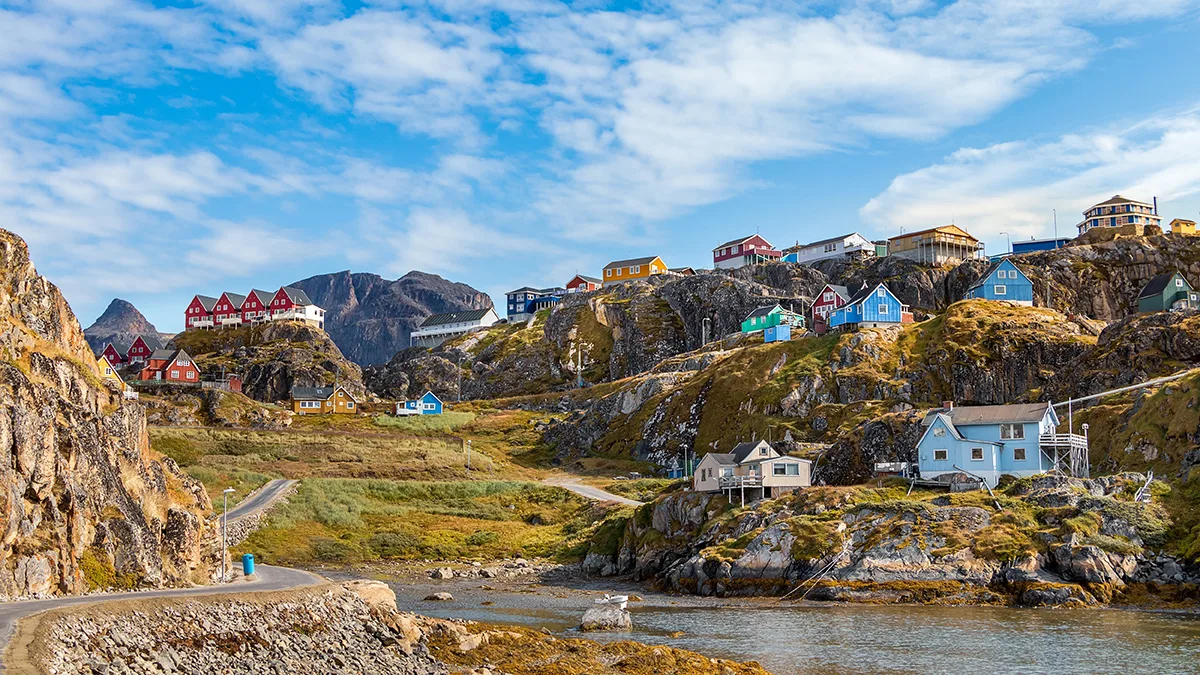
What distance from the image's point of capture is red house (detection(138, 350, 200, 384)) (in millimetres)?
152750

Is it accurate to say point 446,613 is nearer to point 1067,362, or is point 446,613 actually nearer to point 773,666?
point 773,666

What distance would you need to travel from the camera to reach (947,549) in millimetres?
66500

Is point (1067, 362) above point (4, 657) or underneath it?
above

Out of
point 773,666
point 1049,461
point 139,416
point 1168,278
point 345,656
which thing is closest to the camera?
point 345,656

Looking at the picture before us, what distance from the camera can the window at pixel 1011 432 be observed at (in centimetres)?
7931

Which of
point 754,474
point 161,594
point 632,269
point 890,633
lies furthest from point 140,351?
point 890,633

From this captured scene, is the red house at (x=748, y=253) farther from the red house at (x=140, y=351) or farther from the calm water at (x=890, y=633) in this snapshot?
the calm water at (x=890, y=633)

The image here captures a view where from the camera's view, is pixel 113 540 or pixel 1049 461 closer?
pixel 113 540

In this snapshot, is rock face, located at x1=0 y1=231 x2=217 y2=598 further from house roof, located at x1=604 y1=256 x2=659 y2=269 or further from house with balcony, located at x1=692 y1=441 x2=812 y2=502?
house roof, located at x1=604 y1=256 x2=659 y2=269

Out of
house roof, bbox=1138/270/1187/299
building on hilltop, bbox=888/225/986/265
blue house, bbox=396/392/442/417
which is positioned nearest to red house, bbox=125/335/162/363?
blue house, bbox=396/392/442/417

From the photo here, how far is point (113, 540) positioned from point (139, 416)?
9223mm

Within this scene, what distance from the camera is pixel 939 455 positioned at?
80688mm

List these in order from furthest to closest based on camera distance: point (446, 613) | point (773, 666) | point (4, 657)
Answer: point (446, 613), point (773, 666), point (4, 657)

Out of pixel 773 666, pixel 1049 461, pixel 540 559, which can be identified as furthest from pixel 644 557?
pixel 773 666
